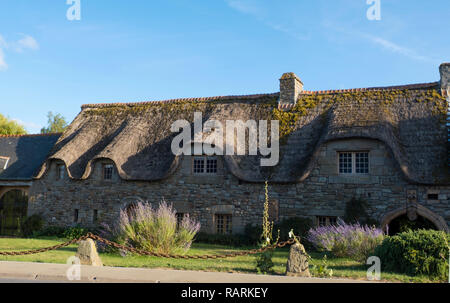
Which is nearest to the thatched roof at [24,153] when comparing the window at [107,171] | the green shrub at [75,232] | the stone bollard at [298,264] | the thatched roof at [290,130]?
the thatched roof at [290,130]

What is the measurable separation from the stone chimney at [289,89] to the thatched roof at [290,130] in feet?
1.08

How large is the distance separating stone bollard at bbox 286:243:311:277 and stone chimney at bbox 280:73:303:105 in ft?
32.4

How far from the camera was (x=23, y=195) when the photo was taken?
65.8 ft

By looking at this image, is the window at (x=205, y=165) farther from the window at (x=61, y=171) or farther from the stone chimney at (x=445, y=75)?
the stone chimney at (x=445, y=75)

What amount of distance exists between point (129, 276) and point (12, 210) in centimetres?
1559

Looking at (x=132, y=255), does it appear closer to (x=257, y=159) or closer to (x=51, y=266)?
(x=51, y=266)

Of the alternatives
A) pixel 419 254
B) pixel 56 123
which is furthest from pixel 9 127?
pixel 419 254

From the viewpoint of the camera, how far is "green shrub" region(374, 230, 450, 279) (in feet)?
27.0

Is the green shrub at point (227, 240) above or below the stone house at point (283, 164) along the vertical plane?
below

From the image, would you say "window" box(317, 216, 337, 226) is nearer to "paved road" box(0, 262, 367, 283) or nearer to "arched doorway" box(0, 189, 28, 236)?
"paved road" box(0, 262, 367, 283)

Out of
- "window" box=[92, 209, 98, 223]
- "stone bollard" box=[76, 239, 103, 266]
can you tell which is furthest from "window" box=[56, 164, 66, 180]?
"stone bollard" box=[76, 239, 103, 266]

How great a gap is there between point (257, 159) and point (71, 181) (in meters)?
8.50

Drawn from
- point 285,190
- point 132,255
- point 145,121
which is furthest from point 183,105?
point 132,255

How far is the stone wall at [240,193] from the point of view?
13.7 meters
